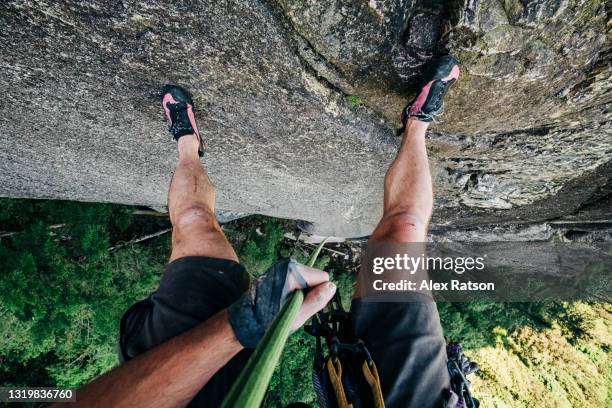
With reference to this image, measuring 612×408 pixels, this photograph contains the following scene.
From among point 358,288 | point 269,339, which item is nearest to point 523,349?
point 358,288

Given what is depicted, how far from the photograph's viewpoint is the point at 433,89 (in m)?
1.91

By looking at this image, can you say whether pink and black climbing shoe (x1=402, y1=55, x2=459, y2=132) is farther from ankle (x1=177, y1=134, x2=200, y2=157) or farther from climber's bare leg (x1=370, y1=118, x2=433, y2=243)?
ankle (x1=177, y1=134, x2=200, y2=157)

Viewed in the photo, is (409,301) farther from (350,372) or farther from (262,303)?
(262,303)

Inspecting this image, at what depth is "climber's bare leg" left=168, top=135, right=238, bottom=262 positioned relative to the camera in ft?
7.95

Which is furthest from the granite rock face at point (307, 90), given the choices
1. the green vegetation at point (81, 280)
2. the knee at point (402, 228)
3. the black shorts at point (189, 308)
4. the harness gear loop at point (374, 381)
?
the harness gear loop at point (374, 381)

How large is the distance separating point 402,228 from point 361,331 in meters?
0.75

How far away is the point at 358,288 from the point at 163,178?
2282 mm

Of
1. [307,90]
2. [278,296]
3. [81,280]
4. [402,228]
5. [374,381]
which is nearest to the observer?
[278,296]

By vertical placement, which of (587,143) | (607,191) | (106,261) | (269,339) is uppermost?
(607,191)

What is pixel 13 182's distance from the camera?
345cm

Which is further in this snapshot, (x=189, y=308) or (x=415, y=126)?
(x=415, y=126)

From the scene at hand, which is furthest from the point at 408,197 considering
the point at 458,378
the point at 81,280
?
the point at 81,280

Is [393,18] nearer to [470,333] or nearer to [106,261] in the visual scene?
[106,261]

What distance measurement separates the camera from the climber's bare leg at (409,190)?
7.51ft
